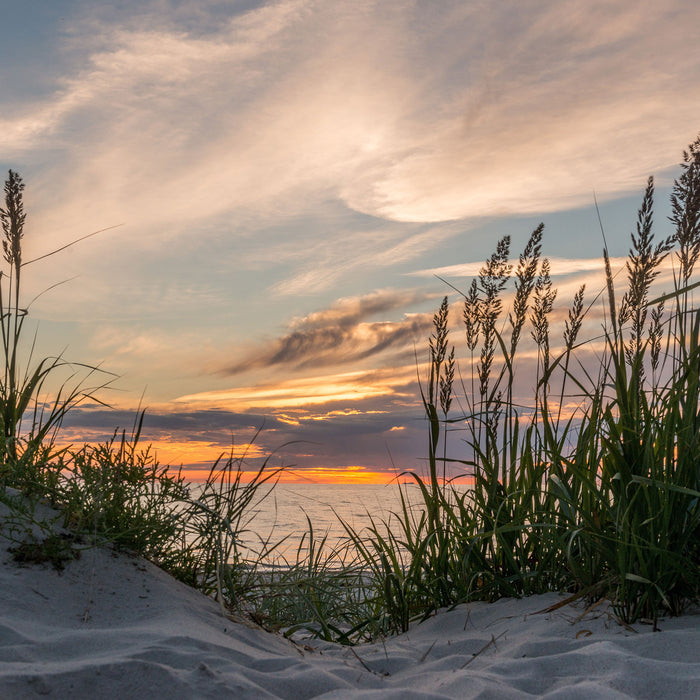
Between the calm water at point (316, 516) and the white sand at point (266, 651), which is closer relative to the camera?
the white sand at point (266, 651)

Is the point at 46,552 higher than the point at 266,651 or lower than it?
higher

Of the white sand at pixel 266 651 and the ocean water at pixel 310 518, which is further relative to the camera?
the ocean water at pixel 310 518

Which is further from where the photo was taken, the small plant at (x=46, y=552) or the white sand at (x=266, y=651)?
the small plant at (x=46, y=552)

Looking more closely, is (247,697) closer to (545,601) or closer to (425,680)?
(425,680)

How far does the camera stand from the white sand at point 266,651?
1.78 m

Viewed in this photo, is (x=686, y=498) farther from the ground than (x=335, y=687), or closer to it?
farther from the ground

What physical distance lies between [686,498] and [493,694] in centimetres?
113

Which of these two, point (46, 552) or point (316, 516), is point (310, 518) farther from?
point (316, 516)

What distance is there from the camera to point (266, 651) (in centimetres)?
233

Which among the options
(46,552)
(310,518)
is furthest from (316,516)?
(46,552)

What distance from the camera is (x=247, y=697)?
178cm

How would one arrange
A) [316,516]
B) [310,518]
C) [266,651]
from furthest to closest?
[316,516] → [310,518] → [266,651]

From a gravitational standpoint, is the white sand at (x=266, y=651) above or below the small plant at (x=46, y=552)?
below

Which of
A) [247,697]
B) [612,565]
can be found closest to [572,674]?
[612,565]
